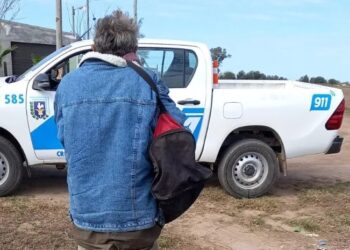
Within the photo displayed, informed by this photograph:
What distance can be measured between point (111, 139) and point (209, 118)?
4026mm

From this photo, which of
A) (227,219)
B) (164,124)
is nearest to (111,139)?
(164,124)

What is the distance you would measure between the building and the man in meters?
24.6

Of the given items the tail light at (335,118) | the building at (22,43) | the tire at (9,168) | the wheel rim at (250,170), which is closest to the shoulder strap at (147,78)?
the tire at (9,168)

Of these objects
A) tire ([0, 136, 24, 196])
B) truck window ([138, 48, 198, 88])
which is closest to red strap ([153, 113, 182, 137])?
truck window ([138, 48, 198, 88])

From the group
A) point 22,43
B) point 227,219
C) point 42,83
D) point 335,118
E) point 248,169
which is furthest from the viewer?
point 22,43

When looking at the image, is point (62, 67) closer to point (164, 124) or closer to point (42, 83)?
point (42, 83)

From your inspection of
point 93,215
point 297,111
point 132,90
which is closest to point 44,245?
point 93,215

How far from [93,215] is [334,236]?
138 inches

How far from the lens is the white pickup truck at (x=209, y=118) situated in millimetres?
6066

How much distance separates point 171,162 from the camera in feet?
7.70

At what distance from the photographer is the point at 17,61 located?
27375mm

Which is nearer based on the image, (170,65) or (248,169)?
(170,65)

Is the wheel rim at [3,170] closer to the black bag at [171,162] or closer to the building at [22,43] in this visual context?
the black bag at [171,162]

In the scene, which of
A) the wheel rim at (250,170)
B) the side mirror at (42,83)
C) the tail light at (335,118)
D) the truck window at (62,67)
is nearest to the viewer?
the side mirror at (42,83)
